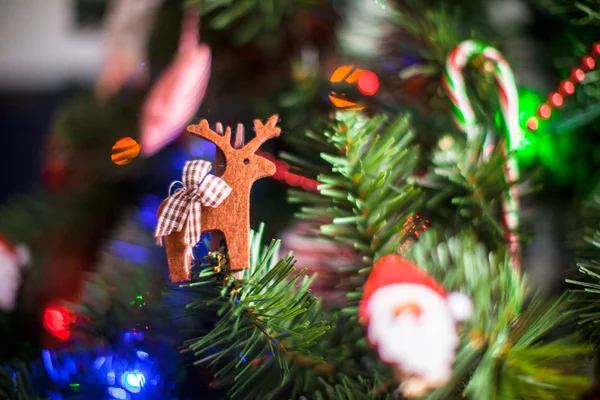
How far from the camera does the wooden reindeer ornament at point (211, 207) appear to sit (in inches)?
10.0

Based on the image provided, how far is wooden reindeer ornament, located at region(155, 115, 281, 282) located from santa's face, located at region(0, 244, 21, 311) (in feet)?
0.81

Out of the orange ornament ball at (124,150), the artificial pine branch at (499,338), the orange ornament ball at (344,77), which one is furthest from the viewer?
the orange ornament ball at (344,77)

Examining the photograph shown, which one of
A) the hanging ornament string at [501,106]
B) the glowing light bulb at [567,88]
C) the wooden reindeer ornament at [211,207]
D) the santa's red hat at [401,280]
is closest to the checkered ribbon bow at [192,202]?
the wooden reindeer ornament at [211,207]

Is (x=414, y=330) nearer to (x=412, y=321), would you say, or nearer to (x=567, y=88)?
(x=412, y=321)

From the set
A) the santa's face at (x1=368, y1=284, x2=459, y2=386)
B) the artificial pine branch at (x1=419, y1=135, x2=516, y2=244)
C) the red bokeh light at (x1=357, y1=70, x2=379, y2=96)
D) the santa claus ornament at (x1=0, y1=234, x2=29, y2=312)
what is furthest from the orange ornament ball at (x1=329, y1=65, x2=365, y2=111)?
the santa claus ornament at (x1=0, y1=234, x2=29, y2=312)

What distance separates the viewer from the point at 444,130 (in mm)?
453

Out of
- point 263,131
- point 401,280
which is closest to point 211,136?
point 263,131

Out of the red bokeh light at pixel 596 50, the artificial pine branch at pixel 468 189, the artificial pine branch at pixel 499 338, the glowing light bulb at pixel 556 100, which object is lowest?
the artificial pine branch at pixel 499 338

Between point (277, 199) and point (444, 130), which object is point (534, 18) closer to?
point (444, 130)

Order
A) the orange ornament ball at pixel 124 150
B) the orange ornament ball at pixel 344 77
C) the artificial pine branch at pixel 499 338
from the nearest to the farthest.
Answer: the artificial pine branch at pixel 499 338
the orange ornament ball at pixel 124 150
the orange ornament ball at pixel 344 77

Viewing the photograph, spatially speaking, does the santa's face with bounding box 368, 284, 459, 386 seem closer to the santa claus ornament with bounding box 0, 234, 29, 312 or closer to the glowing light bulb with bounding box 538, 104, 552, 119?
the glowing light bulb with bounding box 538, 104, 552, 119

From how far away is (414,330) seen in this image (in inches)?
10.7

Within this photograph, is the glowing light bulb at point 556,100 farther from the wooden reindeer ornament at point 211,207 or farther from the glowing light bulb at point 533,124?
the wooden reindeer ornament at point 211,207

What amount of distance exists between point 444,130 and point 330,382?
0.26 meters
